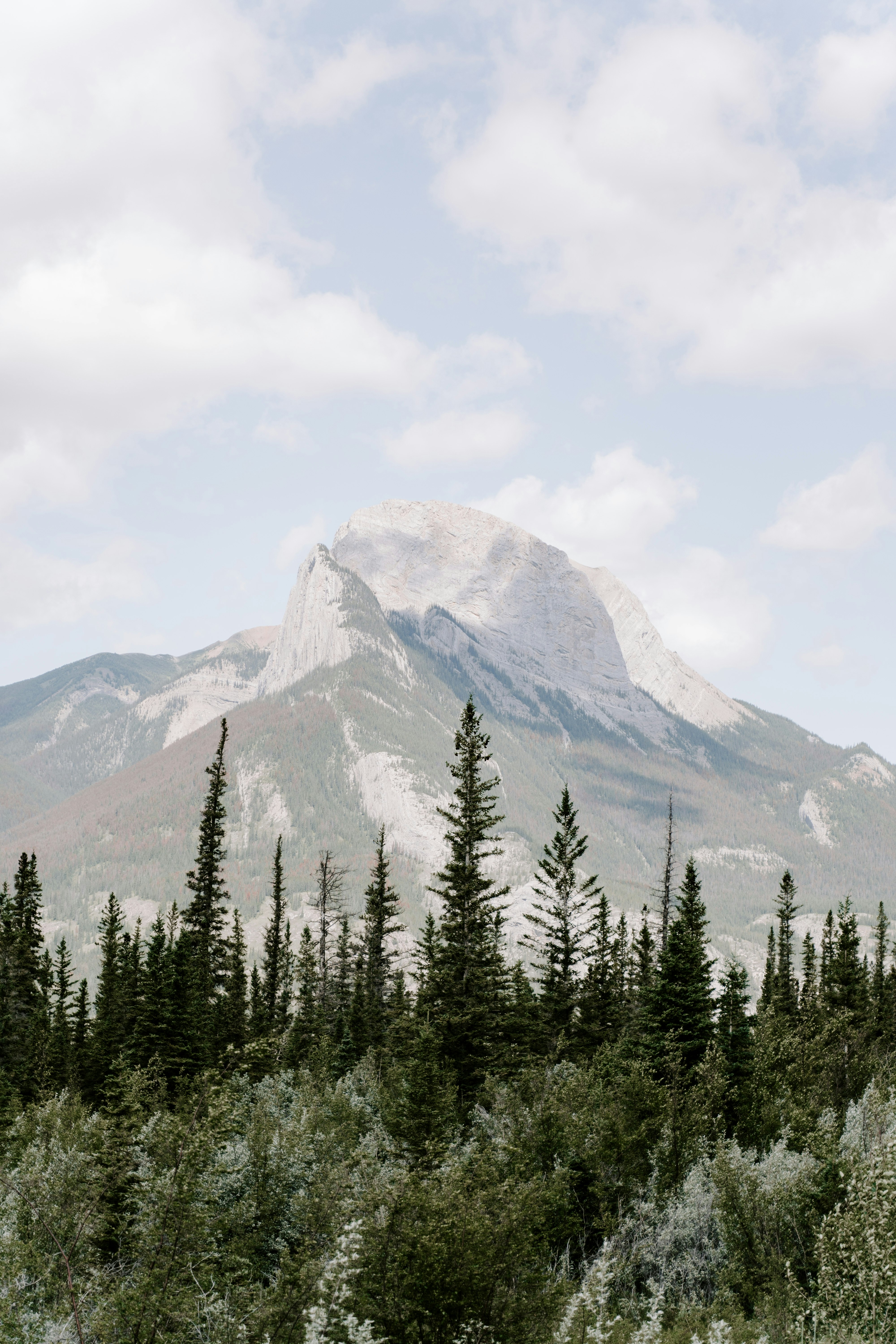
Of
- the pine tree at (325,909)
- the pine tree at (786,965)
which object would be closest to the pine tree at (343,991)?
the pine tree at (325,909)

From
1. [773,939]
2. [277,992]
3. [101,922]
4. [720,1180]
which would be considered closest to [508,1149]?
[720,1180]

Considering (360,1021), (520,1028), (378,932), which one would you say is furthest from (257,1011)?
(520,1028)

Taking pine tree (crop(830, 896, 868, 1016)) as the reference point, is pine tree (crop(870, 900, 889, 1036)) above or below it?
below

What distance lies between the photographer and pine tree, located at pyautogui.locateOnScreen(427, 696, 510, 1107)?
3766cm

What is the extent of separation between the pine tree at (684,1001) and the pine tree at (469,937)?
22.4 ft

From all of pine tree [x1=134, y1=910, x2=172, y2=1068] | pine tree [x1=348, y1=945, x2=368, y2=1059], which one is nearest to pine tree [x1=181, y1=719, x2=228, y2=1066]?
pine tree [x1=134, y1=910, x2=172, y2=1068]

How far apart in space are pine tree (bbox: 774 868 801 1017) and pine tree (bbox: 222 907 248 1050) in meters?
31.8

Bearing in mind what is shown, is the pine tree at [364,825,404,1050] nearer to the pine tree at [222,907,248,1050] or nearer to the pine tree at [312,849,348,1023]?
the pine tree at [312,849,348,1023]

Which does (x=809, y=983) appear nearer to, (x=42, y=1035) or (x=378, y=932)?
(x=378, y=932)

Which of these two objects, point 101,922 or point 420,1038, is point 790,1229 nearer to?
point 420,1038

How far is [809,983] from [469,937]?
45.6m

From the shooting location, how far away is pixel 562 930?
163 ft

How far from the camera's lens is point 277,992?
76375mm

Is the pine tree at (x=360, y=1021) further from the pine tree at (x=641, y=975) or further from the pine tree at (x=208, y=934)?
the pine tree at (x=641, y=975)
